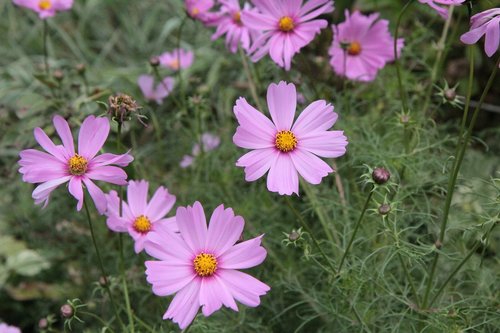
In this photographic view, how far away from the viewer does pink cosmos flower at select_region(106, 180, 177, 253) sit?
102 cm

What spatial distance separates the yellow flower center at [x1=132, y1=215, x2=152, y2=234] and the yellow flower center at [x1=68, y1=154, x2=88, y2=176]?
0.18 m

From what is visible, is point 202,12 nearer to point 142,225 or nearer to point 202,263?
point 142,225

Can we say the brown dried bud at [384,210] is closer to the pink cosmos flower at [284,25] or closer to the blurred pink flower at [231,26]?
the pink cosmos flower at [284,25]

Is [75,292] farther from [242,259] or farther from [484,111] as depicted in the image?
[484,111]

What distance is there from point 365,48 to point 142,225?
0.63 metres

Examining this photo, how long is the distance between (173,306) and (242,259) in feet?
0.35

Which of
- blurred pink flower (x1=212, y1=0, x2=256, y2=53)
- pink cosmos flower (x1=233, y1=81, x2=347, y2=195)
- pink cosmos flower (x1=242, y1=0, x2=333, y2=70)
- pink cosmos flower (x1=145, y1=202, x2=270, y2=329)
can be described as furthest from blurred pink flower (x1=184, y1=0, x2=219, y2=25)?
pink cosmos flower (x1=145, y1=202, x2=270, y2=329)

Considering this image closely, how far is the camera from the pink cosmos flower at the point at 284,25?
1.07 meters

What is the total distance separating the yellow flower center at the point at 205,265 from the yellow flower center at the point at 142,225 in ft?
0.60

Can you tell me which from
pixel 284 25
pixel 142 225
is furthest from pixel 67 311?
pixel 284 25

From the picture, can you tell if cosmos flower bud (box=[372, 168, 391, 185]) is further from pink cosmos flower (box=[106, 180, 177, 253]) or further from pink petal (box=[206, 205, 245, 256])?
pink cosmos flower (box=[106, 180, 177, 253])

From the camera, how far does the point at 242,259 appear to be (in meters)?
0.84

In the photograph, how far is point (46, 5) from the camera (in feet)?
4.81

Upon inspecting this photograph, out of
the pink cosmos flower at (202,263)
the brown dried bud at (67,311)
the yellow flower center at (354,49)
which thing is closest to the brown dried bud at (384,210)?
the pink cosmos flower at (202,263)
